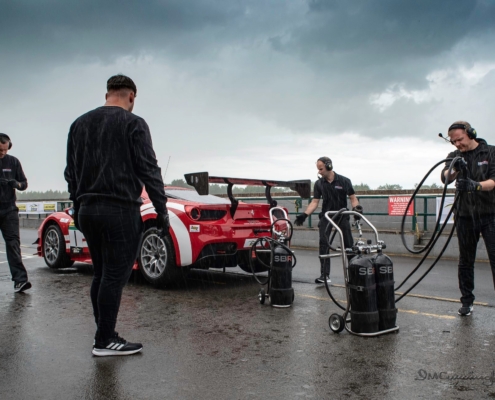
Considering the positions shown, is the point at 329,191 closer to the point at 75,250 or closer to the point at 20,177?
the point at 75,250

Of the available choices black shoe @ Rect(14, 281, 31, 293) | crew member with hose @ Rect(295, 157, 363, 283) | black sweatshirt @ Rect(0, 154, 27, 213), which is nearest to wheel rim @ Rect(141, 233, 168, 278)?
black shoe @ Rect(14, 281, 31, 293)

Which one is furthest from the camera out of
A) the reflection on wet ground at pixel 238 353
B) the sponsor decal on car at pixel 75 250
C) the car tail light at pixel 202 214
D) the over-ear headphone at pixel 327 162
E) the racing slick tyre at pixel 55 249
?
the racing slick tyre at pixel 55 249

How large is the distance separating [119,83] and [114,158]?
63 centimetres

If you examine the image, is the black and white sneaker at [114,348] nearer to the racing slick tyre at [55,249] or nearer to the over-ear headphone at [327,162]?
the over-ear headphone at [327,162]

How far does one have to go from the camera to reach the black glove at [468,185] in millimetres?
5062

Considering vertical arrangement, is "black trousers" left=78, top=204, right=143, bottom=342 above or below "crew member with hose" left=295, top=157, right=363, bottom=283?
below

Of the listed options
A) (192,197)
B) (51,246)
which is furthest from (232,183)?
(51,246)

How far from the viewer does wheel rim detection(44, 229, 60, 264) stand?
917 cm

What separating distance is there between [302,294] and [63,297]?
3.02 metres

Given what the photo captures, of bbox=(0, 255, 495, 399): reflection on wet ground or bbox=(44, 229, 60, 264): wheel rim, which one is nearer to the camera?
bbox=(0, 255, 495, 399): reflection on wet ground

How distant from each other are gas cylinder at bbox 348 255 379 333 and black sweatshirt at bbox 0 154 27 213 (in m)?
4.56

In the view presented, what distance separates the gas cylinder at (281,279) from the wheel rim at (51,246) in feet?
15.2

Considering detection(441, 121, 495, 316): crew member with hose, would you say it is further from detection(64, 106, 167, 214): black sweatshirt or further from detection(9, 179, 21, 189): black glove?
detection(9, 179, 21, 189): black glove

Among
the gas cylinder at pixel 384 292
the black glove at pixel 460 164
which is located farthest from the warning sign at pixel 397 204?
the gas cylinder at pixel 384 292
